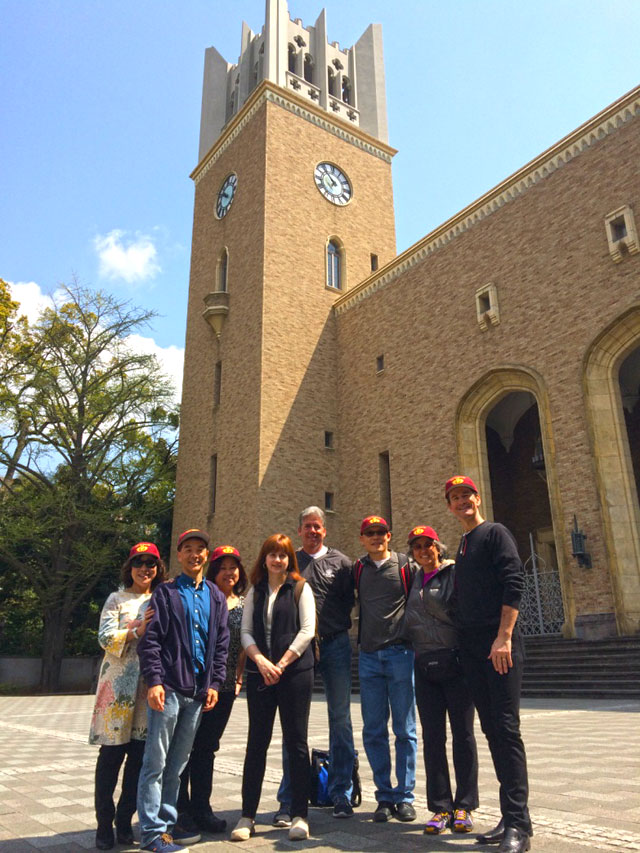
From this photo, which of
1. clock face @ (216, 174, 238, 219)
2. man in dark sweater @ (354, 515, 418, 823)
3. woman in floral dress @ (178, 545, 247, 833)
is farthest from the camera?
clock face @ (216, 174, 238, 219)

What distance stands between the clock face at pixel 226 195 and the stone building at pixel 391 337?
0.09 m

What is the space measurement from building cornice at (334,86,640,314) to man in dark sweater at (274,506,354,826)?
1380cm

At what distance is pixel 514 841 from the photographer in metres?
3.04

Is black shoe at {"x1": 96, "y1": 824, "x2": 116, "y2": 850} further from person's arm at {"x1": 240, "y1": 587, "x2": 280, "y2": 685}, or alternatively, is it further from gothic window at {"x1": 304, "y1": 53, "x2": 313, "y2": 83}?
gothic window at {"x1": 304, "y1": 53, "x2": 313, "y2": 83}

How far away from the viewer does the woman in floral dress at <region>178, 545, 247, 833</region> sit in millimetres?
3768

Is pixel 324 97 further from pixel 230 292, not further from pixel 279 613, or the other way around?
pixel 279 613

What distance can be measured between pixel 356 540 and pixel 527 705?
9.74m

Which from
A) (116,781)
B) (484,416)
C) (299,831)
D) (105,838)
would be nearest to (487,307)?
(484,416)

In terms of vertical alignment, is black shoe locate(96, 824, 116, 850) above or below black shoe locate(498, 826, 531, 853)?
below

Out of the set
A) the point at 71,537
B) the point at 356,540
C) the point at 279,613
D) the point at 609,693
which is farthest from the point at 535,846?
the point at 71,537

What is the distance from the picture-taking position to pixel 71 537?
21797 mm

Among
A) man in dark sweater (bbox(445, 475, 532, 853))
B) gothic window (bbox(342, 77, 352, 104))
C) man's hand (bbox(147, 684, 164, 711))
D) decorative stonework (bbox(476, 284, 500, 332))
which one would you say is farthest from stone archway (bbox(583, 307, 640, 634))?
gothic window (bbox(342, 77, 352, 104))

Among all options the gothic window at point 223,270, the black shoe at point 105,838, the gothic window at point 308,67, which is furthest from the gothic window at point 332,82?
the black shoe at point 105,838

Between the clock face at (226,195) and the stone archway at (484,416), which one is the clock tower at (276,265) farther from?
the stone archway at (484,416)
